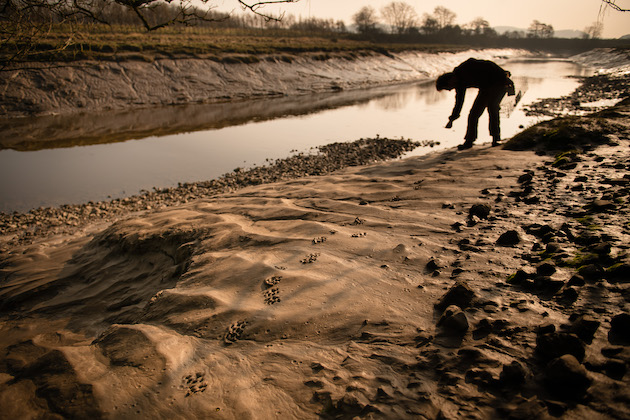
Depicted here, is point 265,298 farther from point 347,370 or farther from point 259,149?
point 259,149

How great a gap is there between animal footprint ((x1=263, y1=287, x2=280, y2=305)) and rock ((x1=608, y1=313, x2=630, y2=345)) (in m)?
1.90

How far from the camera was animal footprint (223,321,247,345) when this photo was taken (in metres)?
2.20

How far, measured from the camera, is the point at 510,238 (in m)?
2.78

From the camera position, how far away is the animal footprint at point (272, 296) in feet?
8.15

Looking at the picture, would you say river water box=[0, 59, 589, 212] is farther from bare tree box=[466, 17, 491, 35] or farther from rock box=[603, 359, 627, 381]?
bare tree box=[466, 17, 491, 35]

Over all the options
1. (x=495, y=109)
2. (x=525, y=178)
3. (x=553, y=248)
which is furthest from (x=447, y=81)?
(x=553, y=248)

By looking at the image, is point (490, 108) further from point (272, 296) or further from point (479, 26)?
point (479, 26)

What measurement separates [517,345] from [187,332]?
2007 millimetres

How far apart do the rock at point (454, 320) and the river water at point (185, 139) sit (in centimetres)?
747

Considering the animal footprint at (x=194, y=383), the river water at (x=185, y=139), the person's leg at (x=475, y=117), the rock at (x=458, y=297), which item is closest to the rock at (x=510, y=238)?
the rock at (x=458, y=297)

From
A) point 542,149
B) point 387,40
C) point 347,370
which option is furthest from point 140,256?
point 387,40

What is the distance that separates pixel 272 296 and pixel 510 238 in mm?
1974

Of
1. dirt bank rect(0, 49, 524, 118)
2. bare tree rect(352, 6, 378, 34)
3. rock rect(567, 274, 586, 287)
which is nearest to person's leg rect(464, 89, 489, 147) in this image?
rock rect(567, 274, 586, 287)

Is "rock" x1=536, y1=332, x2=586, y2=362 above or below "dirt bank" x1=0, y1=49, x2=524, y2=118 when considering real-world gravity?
below
